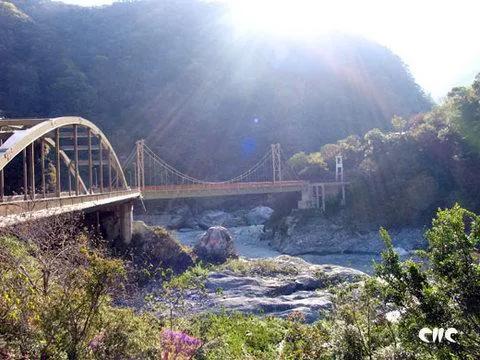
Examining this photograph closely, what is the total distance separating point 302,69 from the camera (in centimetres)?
9800

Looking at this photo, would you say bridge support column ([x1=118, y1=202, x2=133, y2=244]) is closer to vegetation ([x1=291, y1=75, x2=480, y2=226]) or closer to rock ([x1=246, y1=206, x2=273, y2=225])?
vegetation ([x1=291, y1=75, x2=480, y2=226])

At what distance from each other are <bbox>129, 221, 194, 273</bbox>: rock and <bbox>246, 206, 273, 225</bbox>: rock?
118 ft

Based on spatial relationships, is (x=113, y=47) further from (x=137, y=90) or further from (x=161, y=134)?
(x=161, y=134)

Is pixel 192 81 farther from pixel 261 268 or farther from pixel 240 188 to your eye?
pixel 261 268

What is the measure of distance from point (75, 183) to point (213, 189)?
2236 centimetres

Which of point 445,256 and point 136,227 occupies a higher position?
point 445,256

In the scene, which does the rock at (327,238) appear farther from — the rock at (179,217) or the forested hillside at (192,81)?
the forested hillside at (192,81)

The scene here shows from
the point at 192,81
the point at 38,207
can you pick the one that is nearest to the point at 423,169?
the point at 38,207

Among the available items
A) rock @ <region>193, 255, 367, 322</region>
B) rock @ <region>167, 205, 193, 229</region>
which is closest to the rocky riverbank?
rock @ <region>193, 255, 367, 322</region>

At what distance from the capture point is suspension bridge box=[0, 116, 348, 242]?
13.8m

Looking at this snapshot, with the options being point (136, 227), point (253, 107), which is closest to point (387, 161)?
point (136, 227)

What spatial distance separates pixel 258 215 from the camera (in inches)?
2569

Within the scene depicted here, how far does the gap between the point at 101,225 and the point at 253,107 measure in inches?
2554

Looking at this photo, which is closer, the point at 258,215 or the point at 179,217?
the point at 258,215
